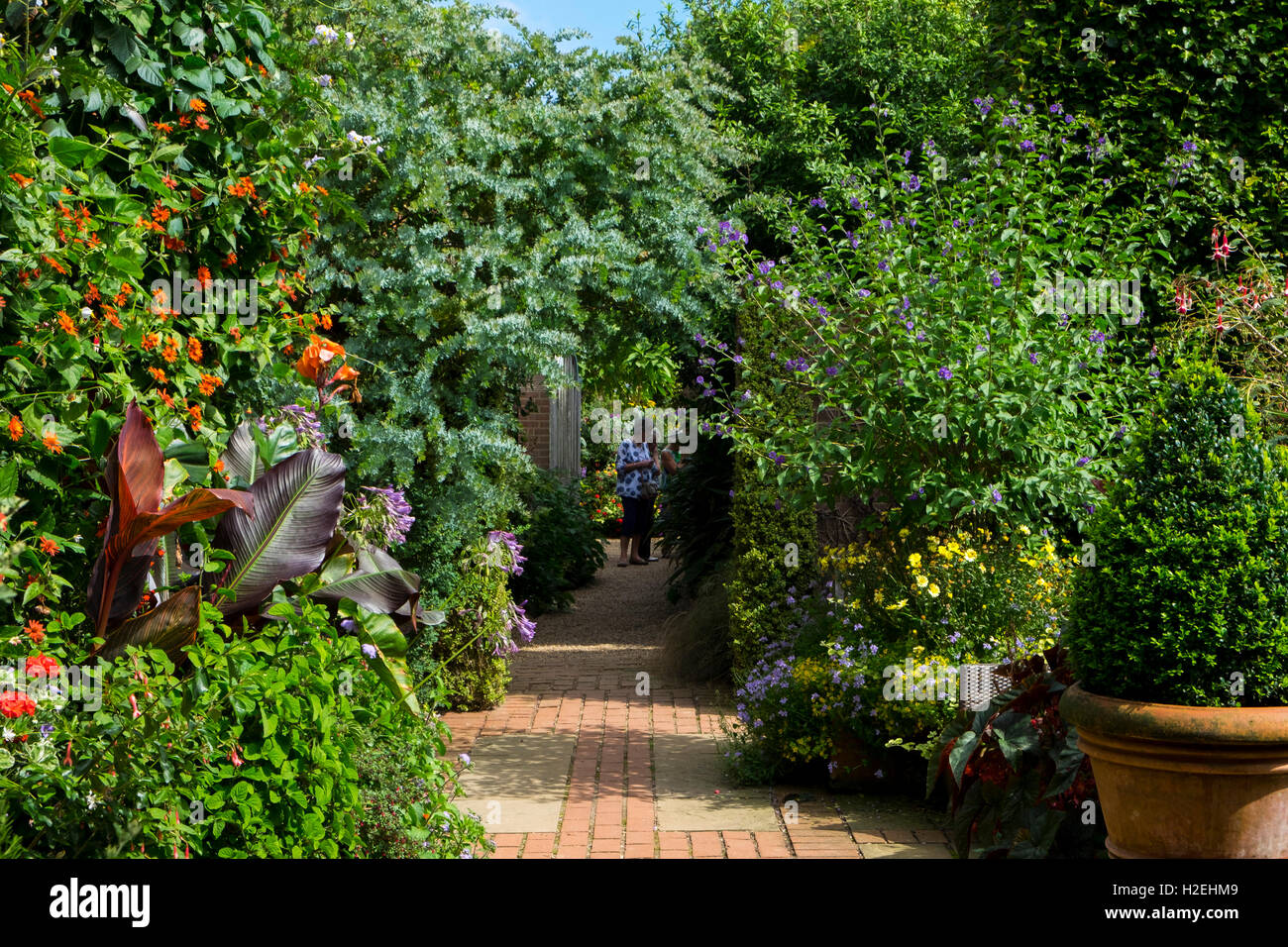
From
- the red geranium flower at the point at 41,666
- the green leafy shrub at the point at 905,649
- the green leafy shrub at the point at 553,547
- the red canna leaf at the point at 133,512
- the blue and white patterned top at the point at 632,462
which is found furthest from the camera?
the blue and white patterned top at the point at 632,462

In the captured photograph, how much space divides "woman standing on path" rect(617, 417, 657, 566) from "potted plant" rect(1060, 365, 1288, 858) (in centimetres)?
1027

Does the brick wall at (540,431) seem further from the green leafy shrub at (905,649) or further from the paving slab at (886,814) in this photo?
the paving slab at (886,814)

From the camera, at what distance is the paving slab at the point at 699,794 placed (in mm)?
5262

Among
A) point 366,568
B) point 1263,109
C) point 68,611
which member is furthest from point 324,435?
point 1263,109

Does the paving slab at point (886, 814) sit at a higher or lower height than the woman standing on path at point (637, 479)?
lower

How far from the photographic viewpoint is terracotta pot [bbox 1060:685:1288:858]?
3.47 meters

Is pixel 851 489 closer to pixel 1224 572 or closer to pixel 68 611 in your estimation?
pixel 1224 572

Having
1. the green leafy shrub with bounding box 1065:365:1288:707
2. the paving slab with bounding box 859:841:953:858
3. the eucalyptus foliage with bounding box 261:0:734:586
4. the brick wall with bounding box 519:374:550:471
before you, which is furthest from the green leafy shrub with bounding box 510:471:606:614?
the green leafy shrub with bounding box 1065:365:1288:707

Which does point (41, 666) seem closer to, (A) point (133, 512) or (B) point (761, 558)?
(A) point (133, 512)

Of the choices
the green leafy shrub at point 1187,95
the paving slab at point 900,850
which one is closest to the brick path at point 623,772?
the paving slab at point 900,850

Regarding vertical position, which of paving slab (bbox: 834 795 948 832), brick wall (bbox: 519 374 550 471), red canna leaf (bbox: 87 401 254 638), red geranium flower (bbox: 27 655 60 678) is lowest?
paving slab (bbox: 834 795 948 832)

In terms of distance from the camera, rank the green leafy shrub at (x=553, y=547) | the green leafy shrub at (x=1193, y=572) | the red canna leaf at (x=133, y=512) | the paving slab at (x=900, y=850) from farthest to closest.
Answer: the green leafy shrub at (x=553, y=547)
the paving slab at (x=900, y=850)
the red canna leaf at (x=133, y=512)
the green leafy shrub at (x=1193, y=572)

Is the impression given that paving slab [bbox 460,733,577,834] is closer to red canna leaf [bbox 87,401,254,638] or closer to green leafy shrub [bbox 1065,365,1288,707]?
red canna leaf [bbox 87,401,254,638]

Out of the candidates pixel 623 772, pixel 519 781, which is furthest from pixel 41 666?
pixel 623 772
